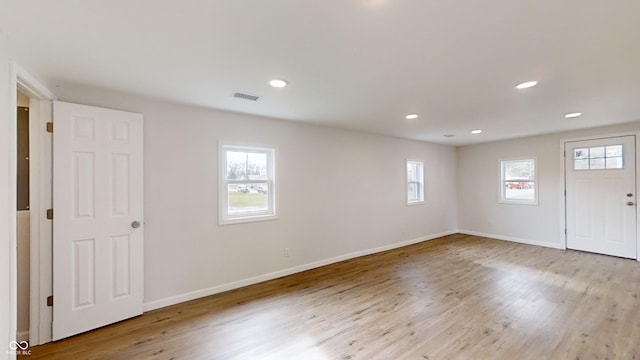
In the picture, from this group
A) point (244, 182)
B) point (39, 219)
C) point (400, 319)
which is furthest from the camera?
point (244, 182)

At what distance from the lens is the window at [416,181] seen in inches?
248

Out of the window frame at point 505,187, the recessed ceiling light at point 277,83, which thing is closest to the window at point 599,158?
the window frame at point 505,187

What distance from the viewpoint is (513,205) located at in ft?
20.2

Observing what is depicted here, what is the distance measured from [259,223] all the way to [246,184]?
1.89 feet

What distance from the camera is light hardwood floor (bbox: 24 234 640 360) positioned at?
2.27 m

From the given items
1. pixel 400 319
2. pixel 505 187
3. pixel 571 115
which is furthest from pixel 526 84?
pixel 505 187

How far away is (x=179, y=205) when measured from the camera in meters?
3.24

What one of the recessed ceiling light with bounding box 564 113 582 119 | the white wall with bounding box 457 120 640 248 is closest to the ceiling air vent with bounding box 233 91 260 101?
the recessed ceiling light with bounding box 564 113 582 119

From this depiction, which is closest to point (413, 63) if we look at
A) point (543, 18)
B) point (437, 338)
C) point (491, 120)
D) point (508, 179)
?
point (543, 18)

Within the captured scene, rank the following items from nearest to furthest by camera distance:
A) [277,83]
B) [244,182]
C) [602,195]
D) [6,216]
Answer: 1. [6,216]
2. [277,83]
3. [244,182]
4. [602,195]

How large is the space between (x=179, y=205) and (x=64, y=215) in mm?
995

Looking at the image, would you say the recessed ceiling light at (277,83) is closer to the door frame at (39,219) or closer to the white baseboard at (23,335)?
the door frame at (39,219)

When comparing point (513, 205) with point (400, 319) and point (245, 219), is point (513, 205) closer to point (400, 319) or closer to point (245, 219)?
point (400, 319)

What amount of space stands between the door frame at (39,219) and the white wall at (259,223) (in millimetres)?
271
